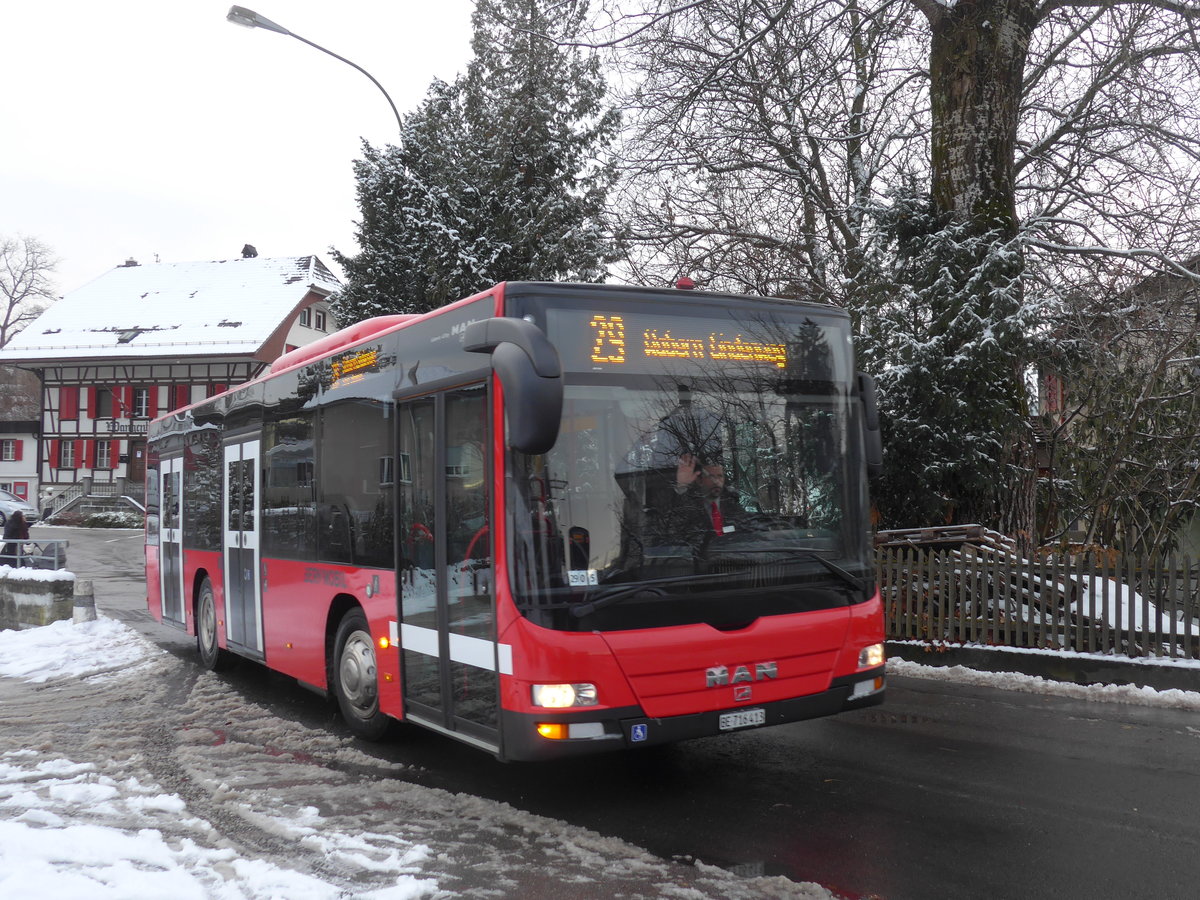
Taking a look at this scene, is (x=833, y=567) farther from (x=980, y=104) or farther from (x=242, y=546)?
(x=980, y=104)

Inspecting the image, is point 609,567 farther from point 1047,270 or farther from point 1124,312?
point 1047,270

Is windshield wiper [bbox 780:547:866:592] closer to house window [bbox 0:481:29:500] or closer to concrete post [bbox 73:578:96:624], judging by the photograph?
concrete post [bbox 73:578:96:624]

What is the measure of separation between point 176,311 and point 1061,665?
56013 mm

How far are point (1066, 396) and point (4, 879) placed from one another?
12787mm

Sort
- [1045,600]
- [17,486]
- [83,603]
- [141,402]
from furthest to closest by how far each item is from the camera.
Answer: [17,486]
[141,402]
[83,603]
[1045,600]

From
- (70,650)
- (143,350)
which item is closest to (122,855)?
(70,650)

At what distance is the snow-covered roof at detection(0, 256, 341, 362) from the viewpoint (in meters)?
54.7

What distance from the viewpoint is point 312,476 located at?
804cm

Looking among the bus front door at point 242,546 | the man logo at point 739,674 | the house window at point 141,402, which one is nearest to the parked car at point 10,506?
the house window at point 141,402

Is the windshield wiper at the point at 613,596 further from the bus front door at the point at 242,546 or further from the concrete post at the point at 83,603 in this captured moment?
the concrete post at the point at 83,603

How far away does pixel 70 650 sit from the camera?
12.1m

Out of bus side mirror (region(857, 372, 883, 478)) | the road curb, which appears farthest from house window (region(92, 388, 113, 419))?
bus side mirror (region(857, 372, 883, 478))

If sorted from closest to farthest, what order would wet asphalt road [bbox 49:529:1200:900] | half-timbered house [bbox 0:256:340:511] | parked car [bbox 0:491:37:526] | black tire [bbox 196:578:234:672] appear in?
1. wet asphalt road [bbox 49:529:1200:900]
2. black tire [bbox 196:578:234:672]
3. parked car [bbox 0:491:37:526]
4. half-timbered house [bbox 0:256:340:511]

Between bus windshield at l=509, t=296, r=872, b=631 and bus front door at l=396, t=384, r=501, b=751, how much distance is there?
42 cm
